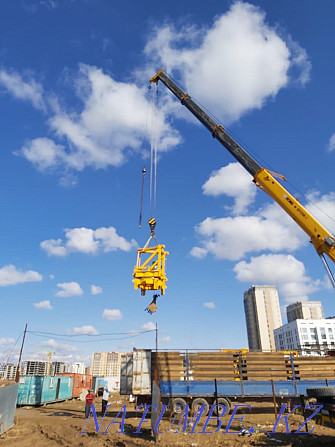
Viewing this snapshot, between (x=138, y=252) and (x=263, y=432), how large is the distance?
7.77 meters

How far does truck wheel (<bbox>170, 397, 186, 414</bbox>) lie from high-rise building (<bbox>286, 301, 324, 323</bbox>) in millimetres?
125973

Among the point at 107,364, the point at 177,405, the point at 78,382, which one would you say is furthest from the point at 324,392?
the point at 107,364

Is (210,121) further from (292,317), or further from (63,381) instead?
(292,317)

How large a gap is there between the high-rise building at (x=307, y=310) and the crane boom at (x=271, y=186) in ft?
418

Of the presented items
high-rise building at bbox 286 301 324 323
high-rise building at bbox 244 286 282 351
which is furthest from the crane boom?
high-rise building at bbox 244 286 282 351

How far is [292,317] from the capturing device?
13362 centimetres

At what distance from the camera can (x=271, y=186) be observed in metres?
13.9

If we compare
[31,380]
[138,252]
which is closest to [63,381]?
[31,380]

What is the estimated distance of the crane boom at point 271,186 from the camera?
12.4 metres

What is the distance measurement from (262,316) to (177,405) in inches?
5023

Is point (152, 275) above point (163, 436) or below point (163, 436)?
above

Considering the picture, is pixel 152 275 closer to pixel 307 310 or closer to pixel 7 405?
pixel 7 405

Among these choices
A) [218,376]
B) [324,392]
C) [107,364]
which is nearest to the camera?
[324,392]

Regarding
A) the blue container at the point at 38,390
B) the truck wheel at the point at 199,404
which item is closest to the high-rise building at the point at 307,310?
the blue container at the point at 38,390
